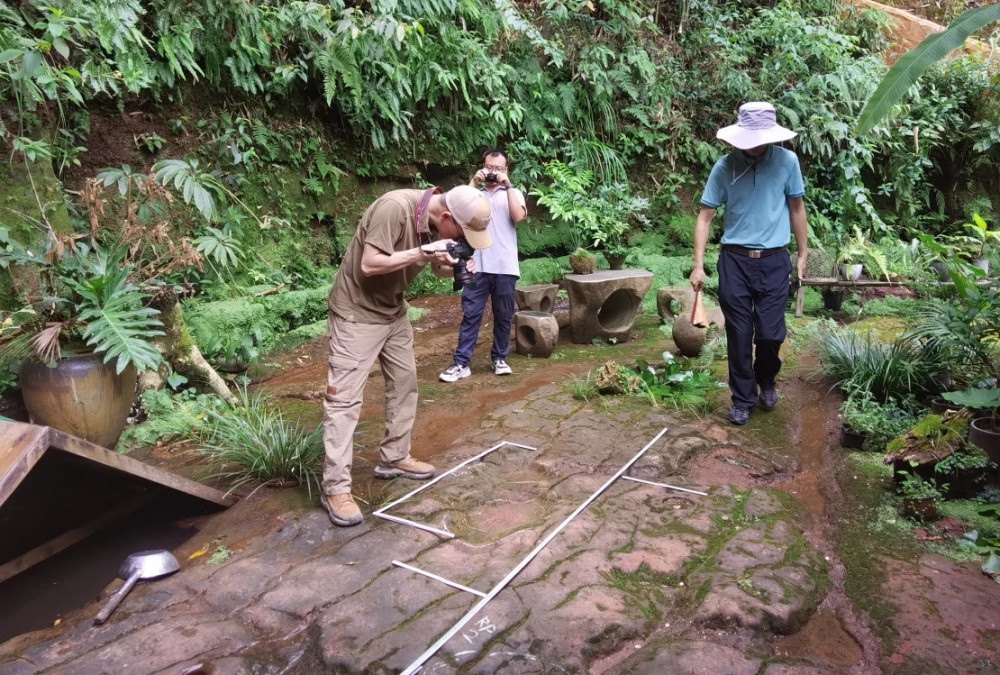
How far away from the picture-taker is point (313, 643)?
248cm

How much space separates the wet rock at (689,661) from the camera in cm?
229

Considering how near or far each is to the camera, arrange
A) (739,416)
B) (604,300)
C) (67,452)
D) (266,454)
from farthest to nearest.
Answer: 1. (604,300)
2. (739,416)
3. (266,454)
4. (67,452)

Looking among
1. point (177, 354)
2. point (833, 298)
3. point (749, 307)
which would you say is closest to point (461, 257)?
point (749, 307)

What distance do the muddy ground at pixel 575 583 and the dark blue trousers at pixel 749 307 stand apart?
21.7 inches

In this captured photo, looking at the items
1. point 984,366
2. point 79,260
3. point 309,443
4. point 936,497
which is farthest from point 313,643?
point 984,366

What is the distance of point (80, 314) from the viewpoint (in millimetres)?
4340

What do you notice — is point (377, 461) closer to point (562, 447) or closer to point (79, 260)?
point (562, 447)

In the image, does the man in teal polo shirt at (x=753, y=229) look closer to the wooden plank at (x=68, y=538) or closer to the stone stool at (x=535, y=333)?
the stone stool at (x=535, y=333)

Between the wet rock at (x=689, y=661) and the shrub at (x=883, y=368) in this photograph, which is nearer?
the wet rock at (x=689, y=661)

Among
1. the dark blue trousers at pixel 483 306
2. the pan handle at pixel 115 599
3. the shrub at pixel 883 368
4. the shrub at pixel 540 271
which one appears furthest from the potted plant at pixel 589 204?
the pan handle at pixel 115 599

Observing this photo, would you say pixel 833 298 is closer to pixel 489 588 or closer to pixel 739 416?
pixel 739 416

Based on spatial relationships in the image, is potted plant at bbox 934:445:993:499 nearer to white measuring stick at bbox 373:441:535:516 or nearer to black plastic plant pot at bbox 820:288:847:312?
white measuring stick at bbox 373:441:535:516

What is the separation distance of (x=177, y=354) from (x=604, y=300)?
4.01 meters

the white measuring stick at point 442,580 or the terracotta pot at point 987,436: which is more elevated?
the white measuring stick at point 442,580
